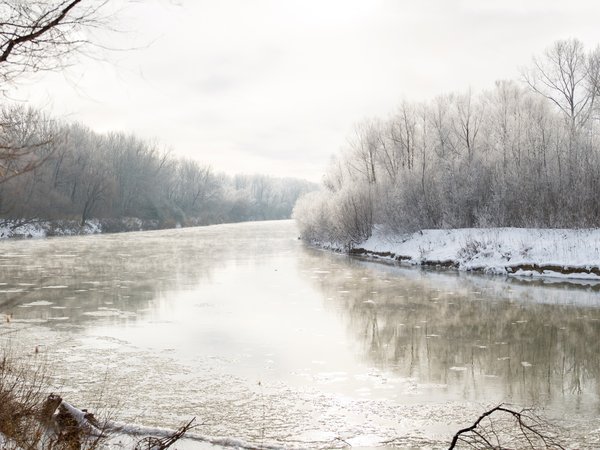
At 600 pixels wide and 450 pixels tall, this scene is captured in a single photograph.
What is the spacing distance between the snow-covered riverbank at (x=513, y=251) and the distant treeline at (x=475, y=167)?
6.61ft

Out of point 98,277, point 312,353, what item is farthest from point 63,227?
point 312,353

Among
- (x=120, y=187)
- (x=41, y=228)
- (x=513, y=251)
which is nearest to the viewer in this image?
(x=513, y=251)

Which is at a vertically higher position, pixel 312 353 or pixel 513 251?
pixel 513 251

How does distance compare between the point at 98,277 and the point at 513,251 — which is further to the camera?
the point at 513,251

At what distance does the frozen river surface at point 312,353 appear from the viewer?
6.84m

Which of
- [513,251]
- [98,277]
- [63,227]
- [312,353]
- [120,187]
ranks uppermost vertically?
[120,187]

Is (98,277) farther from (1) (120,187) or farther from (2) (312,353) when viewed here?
(1) (120,187)

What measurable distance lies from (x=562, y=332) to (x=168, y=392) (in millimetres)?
8569

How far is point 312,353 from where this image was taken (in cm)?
1015

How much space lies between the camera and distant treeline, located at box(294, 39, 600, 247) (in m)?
28.4

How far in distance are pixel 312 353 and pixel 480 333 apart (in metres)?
4.05

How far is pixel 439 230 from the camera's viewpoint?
31266 mm

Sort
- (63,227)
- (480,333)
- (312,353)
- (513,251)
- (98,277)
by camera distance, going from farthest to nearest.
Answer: (63,227)
(513,251)
(98,277)
(480,333)
(312,353)

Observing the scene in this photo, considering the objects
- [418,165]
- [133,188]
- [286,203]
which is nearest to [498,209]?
[418,165]
